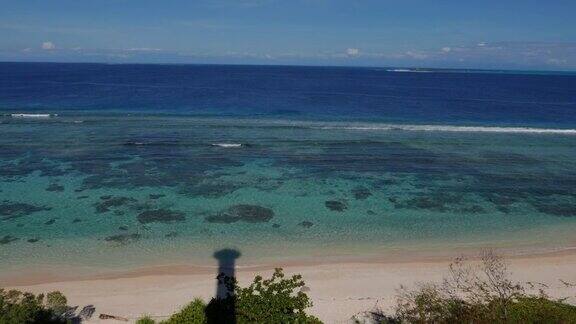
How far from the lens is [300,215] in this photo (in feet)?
97.1

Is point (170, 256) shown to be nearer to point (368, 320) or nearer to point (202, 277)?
point (202, 277)

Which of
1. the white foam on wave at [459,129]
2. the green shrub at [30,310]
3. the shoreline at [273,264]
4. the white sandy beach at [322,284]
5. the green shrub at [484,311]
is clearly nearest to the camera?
the green shrub at [30,310]

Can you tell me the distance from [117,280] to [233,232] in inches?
294

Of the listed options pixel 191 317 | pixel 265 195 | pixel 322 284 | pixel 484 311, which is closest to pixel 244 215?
pixel 265 195

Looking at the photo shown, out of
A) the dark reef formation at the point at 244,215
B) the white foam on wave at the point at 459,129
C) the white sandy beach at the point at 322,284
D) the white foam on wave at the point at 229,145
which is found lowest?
the white sandy beach at the point at 322,284

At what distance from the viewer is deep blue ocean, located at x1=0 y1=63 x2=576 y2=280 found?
25.4 metres

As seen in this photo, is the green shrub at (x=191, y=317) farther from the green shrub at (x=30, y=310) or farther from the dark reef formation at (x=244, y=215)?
the dark reef formation at (x=244, y=215)

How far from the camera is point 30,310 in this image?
14.7 m

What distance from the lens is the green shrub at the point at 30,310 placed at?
1430cm

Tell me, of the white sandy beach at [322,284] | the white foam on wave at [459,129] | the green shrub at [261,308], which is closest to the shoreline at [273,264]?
the white sandy beach at [322,284]

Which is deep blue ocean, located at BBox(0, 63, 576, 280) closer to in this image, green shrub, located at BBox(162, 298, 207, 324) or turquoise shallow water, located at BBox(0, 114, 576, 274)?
turquoise shallow water, located at BBox(0, 114, 576, 274)

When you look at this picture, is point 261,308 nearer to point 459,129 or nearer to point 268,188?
point 268,188

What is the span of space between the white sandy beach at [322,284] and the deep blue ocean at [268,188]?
1403 mm

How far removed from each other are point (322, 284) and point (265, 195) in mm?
12889
